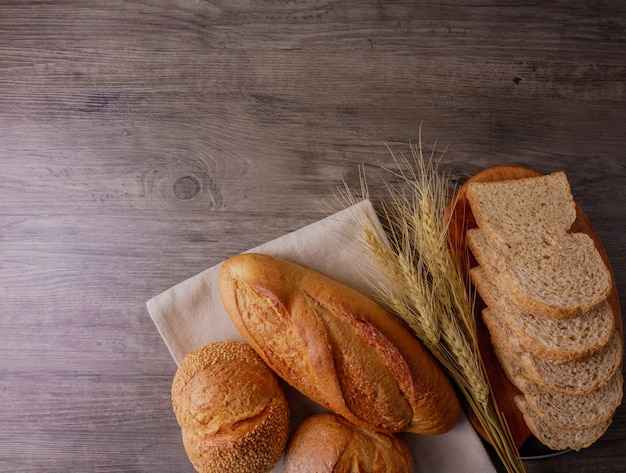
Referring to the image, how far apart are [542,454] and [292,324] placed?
0.99 metres

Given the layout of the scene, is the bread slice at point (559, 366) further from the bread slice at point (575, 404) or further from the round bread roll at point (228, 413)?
the round bread roll at point (228, 413)

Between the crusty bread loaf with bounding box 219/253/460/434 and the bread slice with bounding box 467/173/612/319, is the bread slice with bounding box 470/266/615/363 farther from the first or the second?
the crusty bread loaf with bounding box 219/253/460/434

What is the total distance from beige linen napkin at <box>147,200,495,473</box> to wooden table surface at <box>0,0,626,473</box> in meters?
0.13

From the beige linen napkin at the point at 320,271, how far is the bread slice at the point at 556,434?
19cm

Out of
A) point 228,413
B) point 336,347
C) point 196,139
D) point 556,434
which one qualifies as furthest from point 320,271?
point 556,434

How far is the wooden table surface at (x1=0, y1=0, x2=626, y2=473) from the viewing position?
5.63 ft

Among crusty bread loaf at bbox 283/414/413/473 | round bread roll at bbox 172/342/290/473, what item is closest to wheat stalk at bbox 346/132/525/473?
crusty bread loaf at bbox 283/414/413/473

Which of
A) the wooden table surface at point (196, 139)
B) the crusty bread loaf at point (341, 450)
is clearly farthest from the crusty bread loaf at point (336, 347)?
the wooden table surface at point (196, 139)

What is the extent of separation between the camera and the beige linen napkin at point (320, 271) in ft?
5.20

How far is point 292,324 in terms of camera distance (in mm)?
1392

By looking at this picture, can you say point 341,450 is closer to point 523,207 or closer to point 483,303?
point 483,303

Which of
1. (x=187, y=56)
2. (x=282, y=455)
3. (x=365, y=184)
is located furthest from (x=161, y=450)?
(x=187, y=56)

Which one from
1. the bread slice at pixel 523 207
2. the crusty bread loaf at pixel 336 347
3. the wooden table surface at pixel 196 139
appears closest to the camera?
the crusty bread loaf at pixel 336 347

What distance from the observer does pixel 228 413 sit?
1385 mm
